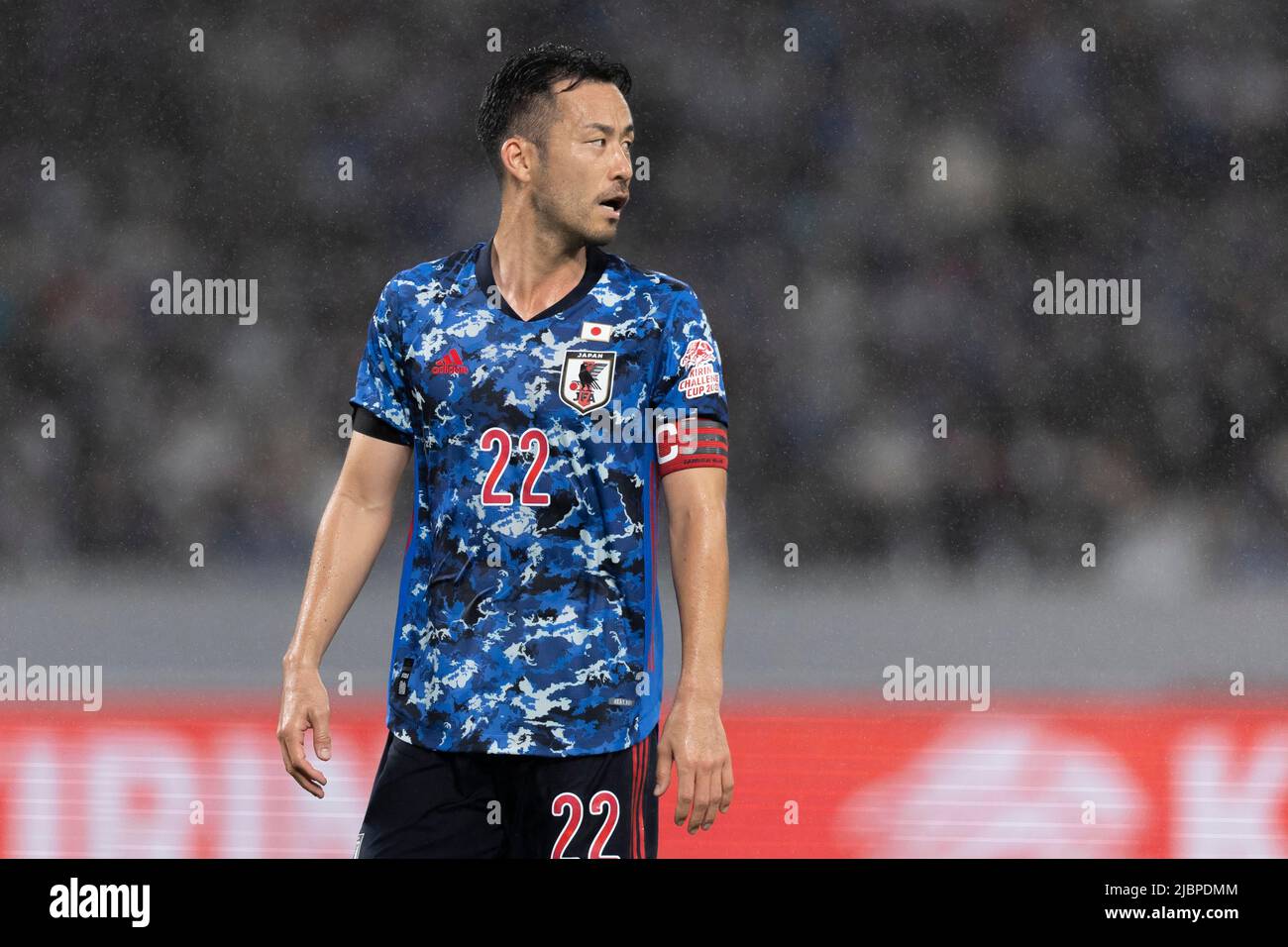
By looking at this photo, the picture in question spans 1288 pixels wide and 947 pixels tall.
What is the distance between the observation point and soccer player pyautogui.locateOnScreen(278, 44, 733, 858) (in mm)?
2600

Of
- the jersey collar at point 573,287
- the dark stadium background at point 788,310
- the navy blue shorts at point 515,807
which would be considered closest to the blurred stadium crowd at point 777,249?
the dark stadium background at point 788,310

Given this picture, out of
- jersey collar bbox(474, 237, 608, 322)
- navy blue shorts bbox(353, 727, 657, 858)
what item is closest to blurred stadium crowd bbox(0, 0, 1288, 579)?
jersey collar bbox(474, 237, 608, 322)

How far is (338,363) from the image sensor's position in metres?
8.66

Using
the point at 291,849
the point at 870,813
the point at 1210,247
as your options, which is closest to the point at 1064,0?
the point at 1210,247

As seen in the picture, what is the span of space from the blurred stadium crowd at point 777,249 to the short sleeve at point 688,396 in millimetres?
5600

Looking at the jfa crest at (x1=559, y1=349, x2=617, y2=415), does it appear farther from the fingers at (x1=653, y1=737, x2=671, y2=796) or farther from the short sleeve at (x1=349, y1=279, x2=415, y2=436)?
the fingers at (x1=653, y1=737, x2=671, y2=796)

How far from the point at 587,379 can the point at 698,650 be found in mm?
516

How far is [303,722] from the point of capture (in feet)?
8.49

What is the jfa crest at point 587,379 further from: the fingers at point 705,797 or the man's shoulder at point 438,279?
the fingers at point 705,797

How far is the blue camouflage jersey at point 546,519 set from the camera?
260 cm

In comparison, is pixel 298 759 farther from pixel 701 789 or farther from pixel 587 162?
pixel 587 162

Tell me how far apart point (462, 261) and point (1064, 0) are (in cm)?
777

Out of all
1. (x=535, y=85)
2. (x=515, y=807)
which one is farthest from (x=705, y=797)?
(x=535, y=85)

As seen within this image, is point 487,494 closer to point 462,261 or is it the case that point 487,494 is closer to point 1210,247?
point 462,261
